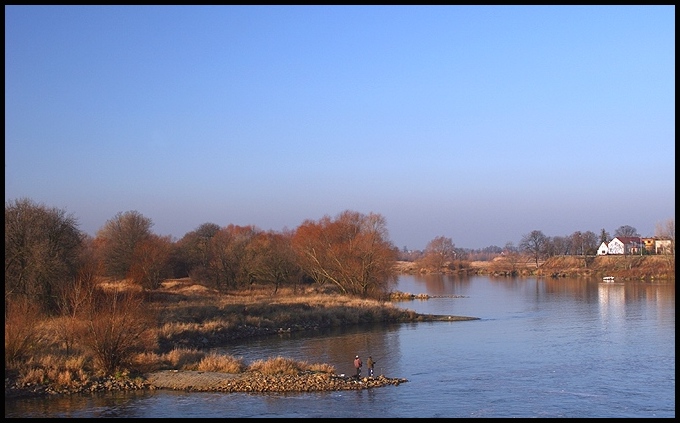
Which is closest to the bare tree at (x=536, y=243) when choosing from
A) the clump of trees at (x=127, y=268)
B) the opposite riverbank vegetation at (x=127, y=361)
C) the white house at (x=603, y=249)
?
the white house at (x=603, y=249)

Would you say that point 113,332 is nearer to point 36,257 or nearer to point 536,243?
point 36,257

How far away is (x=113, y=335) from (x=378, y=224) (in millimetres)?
43196

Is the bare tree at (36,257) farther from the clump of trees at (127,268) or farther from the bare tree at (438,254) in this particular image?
the bare tree at (438,254)

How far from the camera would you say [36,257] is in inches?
1410

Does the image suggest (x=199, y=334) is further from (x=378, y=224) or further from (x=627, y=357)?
(x=378, y=224)

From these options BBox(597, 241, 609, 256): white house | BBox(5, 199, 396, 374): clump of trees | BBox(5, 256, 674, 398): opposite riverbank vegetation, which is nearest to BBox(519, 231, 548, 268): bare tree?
BBox(597, 241, 609, 256): white house

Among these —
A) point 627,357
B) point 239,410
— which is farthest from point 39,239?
point 627,357

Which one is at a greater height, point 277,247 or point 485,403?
point 277,247

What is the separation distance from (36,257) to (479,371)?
78.4 ft

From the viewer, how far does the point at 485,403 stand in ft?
70.6

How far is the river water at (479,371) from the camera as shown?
20.7 m

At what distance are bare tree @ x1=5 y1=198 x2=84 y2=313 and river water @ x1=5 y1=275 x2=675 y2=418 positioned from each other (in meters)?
10.1

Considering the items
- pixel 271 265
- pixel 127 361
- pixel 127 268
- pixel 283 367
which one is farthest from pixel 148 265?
pixel 283 367

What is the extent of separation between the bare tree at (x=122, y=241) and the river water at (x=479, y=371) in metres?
25.1
